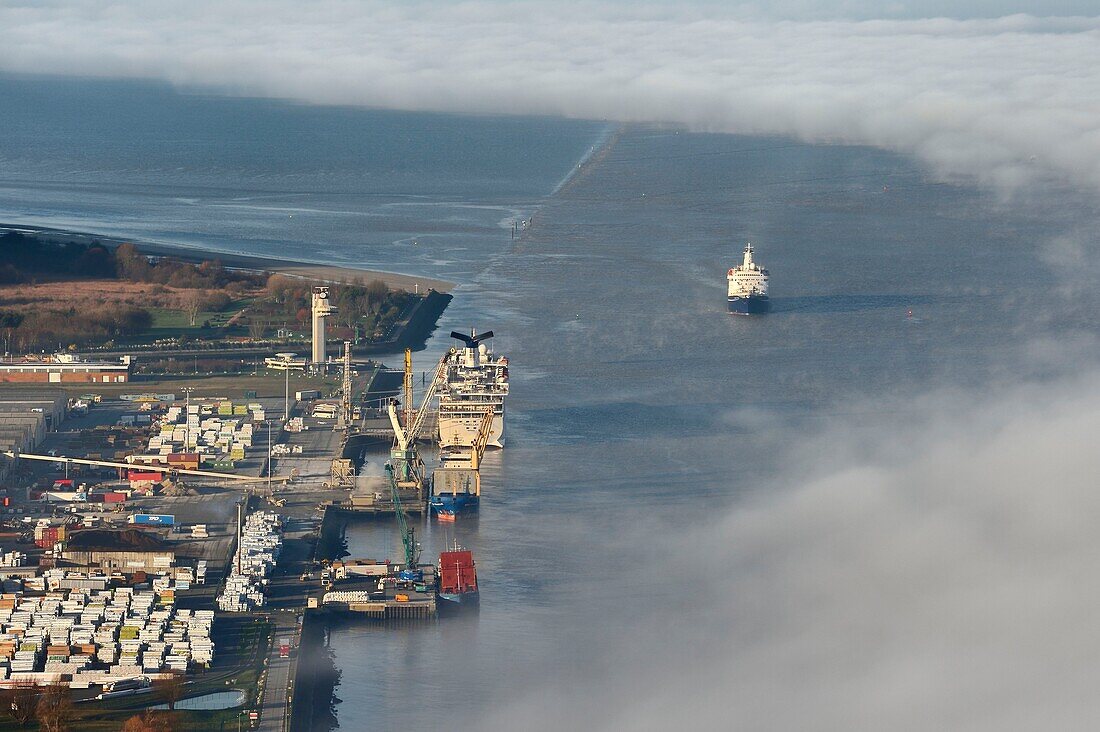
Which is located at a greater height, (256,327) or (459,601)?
(256,327)

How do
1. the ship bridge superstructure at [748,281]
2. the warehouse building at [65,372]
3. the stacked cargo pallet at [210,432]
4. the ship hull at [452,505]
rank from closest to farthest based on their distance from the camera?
1. the ship hull at [452,505]
2. the stacked cargo pallet at [210,432]
3. the warehouse building at [65,372]
4. the ship bridge superstructure at [748,281]

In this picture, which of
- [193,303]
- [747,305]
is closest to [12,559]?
[193,303]

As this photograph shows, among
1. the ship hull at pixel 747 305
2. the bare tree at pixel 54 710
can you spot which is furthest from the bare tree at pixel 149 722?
the ship hull at pixel 747 305

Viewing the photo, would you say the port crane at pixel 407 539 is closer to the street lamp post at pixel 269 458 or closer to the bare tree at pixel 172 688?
the street lamp post at pixel 269 458

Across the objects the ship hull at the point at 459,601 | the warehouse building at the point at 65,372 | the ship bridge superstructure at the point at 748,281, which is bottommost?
the ship hull at the point at 459,601

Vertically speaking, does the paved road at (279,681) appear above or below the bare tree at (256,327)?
below

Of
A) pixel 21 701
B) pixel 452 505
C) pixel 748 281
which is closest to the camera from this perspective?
pixel 21 701

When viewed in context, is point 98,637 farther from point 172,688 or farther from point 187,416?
point 187,416

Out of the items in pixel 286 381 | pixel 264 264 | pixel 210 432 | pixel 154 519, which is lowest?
pixel 154 519
